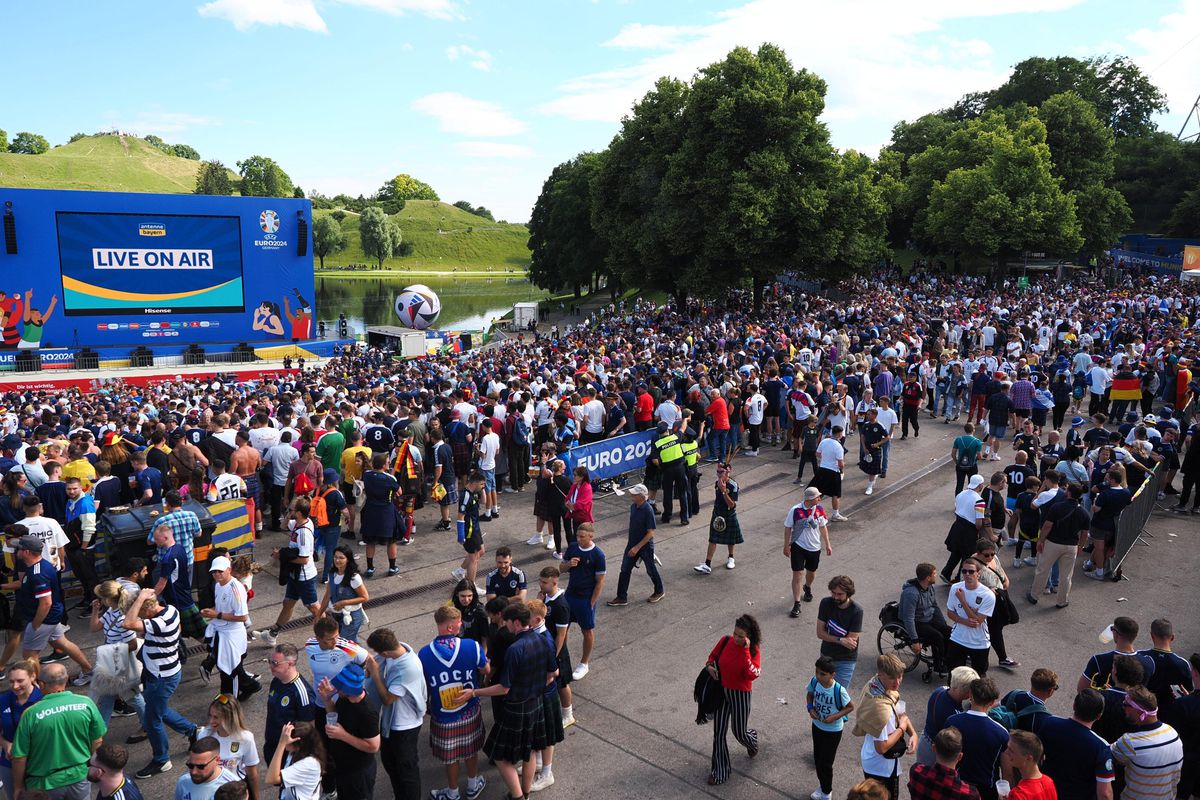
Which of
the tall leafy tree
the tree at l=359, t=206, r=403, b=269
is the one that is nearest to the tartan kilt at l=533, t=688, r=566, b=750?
the tall leafy tree

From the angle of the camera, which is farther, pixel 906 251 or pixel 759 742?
pixel 906 251

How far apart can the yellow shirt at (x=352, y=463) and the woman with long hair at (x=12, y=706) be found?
19.9 feet

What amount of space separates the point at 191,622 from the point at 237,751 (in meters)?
2.78

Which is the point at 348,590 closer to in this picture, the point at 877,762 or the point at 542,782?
the point at 542,782

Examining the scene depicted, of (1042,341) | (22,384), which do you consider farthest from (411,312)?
(1042,341)

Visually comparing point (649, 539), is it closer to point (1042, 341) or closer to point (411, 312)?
point (1042, 341)

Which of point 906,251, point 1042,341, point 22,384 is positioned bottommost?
point 22,384

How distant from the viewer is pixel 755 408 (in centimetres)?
1619

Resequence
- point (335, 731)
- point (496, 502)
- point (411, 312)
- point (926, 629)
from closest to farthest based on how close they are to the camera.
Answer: point (335, 731)
point (926, 629)
point (496, 502)
point (411, 312)

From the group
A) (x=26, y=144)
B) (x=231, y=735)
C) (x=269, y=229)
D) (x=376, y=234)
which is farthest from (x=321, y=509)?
(x=26, y=144)

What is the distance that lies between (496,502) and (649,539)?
4.32 m

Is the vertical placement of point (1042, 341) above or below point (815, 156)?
below

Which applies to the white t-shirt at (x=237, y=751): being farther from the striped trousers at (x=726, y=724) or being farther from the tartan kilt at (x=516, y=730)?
the striped trousers at (x=726, y=724)

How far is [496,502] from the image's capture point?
512 inches
